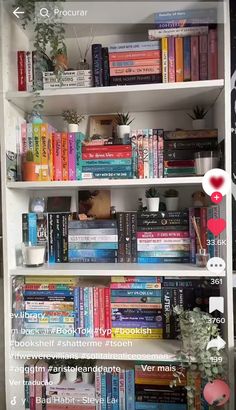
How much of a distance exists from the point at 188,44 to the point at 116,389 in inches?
55.2

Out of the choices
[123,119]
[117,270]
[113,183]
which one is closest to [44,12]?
[123,119]

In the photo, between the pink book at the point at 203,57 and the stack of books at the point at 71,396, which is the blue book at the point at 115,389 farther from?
the pink book at the point at 203,57

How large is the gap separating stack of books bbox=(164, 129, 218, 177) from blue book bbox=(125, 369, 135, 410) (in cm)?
82

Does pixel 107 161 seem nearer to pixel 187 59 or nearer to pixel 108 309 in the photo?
pixel 187 59

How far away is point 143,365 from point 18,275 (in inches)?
25.0

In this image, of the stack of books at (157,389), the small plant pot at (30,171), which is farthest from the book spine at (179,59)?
the stack of books at (157,389)

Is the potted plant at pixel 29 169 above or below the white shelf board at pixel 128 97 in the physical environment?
below

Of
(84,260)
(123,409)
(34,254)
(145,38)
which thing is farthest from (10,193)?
(123,409)

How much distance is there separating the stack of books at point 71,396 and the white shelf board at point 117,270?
0.51 metres

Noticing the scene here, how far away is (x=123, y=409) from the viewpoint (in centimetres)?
128

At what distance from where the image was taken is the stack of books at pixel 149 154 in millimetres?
1238

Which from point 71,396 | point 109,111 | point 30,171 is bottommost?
point 71,396

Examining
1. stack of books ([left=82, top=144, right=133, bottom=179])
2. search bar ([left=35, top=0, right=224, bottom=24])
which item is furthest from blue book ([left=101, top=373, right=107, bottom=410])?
search bar ([left=35, top=0, right=224, bottom=24])

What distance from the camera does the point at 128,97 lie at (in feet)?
4.02
